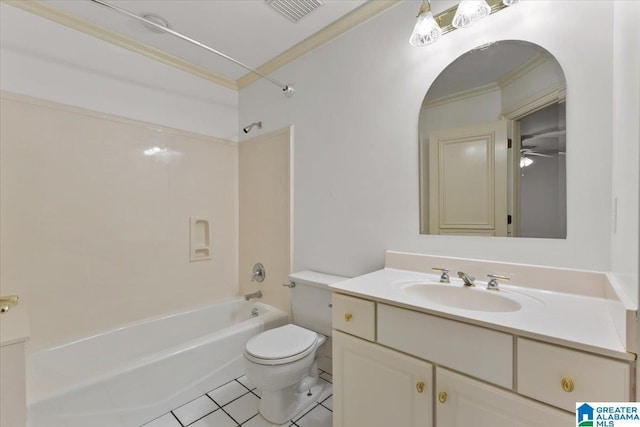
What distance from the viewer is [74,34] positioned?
1742mm

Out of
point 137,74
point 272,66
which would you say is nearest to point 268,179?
point 272,66

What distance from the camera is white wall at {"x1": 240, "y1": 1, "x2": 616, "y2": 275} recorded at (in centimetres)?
101

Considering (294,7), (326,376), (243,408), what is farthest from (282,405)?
(294,7)

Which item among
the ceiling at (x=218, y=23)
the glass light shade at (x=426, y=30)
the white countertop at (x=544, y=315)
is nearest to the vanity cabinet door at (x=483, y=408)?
the white countertop at (x=544, y=315)

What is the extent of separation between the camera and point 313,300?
1773 millimetres

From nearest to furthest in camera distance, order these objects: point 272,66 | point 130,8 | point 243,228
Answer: point 130,8 → point 272,66 → point 243,228

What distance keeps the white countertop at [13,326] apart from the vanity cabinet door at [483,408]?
1469mm

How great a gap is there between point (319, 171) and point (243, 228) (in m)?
1.08

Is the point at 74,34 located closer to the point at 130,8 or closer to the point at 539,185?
the point at 130,8

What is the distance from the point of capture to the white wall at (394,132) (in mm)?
1007

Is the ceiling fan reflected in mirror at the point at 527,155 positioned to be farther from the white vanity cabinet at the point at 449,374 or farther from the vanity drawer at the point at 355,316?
the vanity drawer at the point at 355,316

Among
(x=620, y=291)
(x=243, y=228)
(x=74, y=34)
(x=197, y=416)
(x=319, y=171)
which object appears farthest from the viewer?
(x=243, y=228)

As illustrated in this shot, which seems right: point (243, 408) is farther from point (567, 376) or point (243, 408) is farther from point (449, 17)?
point (449, 17)

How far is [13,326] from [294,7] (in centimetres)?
209
